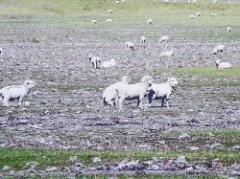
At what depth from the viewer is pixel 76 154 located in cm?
A: 1723

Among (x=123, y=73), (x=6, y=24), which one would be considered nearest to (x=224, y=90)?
(x=123, y=73)

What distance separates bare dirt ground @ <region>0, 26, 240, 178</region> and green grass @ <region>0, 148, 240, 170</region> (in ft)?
2.67

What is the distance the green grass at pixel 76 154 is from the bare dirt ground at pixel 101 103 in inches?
32.1

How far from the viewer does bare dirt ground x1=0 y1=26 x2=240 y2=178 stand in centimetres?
1955

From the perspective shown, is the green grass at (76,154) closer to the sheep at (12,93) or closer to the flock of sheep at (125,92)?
the flock of sheep at (125,92)

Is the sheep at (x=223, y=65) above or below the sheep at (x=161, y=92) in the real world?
above

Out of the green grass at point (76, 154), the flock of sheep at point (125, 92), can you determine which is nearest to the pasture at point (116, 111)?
the green grass at point (76, 154)

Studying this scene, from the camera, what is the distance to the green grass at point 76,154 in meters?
16.4

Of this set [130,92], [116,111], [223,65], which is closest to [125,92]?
[130,92]

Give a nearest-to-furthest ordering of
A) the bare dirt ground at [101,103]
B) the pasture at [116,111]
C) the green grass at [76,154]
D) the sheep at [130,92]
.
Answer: the pasture at [116,111] → the green grass at [76,154] → the bare dirt ground at [101,103] → the sheep at [130,92]

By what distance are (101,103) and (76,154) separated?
10009 mm

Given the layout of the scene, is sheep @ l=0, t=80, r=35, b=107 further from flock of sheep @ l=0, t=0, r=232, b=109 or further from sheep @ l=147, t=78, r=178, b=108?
sheep @ l=147, t=78, r=178, b=108

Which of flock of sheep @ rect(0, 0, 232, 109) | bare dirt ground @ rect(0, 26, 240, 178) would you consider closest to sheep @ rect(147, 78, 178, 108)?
flock of sheep @ rect(0, 0, 232, 109)

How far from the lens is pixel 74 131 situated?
20688 mm
